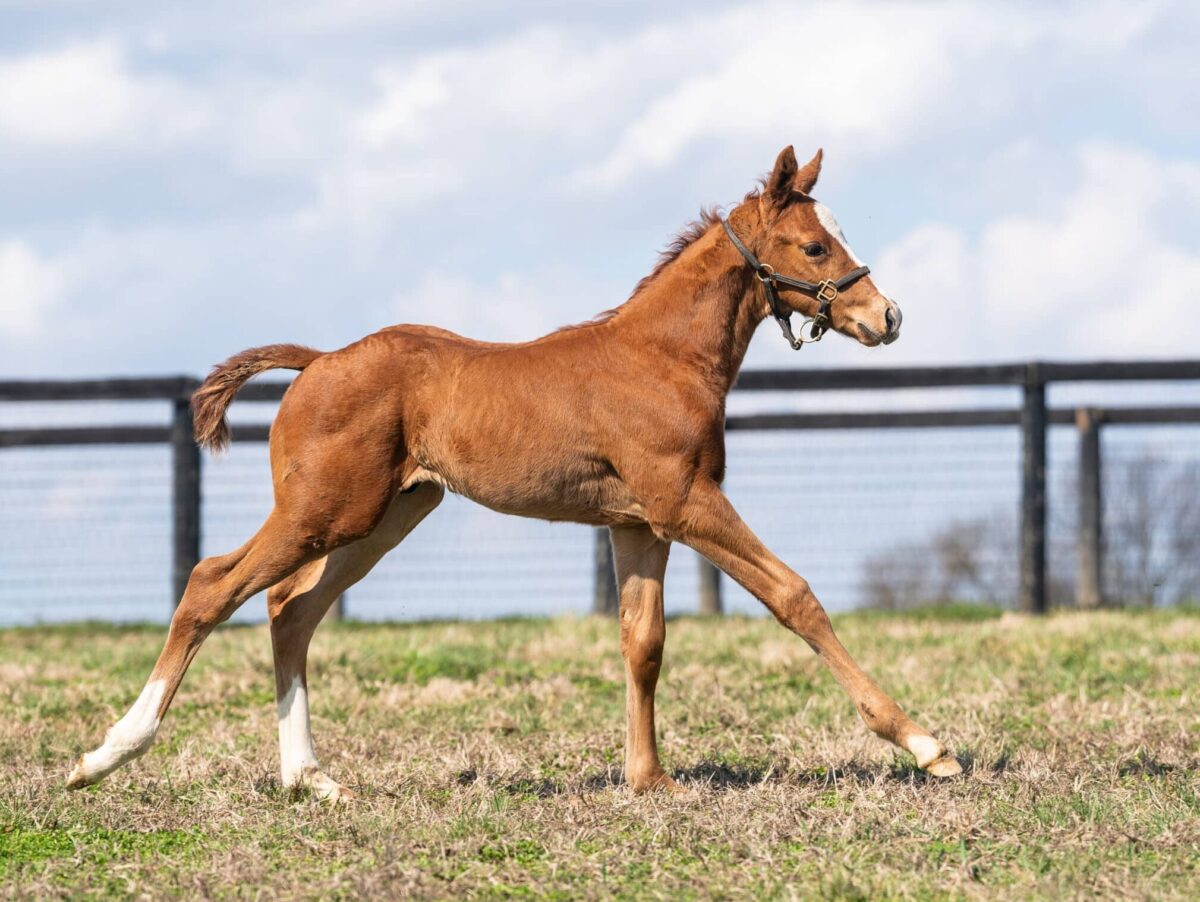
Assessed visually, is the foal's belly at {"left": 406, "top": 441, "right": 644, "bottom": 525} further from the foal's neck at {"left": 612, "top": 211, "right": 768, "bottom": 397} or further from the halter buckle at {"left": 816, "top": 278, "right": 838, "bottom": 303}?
the halter buckle at {"left": 816, "top": 278, "right": 838, "bottom": 303}

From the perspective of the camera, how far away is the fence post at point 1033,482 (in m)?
11.9

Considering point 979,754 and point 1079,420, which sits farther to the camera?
point 1079,420

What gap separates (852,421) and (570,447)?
718cm

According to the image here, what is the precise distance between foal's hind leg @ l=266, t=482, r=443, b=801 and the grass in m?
0.21

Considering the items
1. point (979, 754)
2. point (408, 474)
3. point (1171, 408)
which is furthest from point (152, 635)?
point (1171, 408)

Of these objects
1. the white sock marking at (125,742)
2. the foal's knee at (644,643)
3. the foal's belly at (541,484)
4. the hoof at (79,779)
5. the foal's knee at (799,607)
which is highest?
the foal's belly at (541,484)

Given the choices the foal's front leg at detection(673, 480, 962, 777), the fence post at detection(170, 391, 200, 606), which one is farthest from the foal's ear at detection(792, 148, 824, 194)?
the fence post at detection(170, 391, 200, 606)

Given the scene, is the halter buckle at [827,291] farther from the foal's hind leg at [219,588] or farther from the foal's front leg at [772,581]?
the foal's hind leg at [219,588]

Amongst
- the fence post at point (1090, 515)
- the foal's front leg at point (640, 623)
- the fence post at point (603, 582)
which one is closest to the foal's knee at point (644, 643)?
the foal's front leg at point (640, 623)

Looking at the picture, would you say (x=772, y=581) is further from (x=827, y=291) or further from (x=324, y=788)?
(x=324, y=788)

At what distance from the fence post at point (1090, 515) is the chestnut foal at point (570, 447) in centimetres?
752

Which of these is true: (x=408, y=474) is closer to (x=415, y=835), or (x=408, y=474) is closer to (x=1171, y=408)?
(x=415, y=835)

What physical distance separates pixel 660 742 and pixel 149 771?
2104 mm

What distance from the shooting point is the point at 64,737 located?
6742 millimetres
